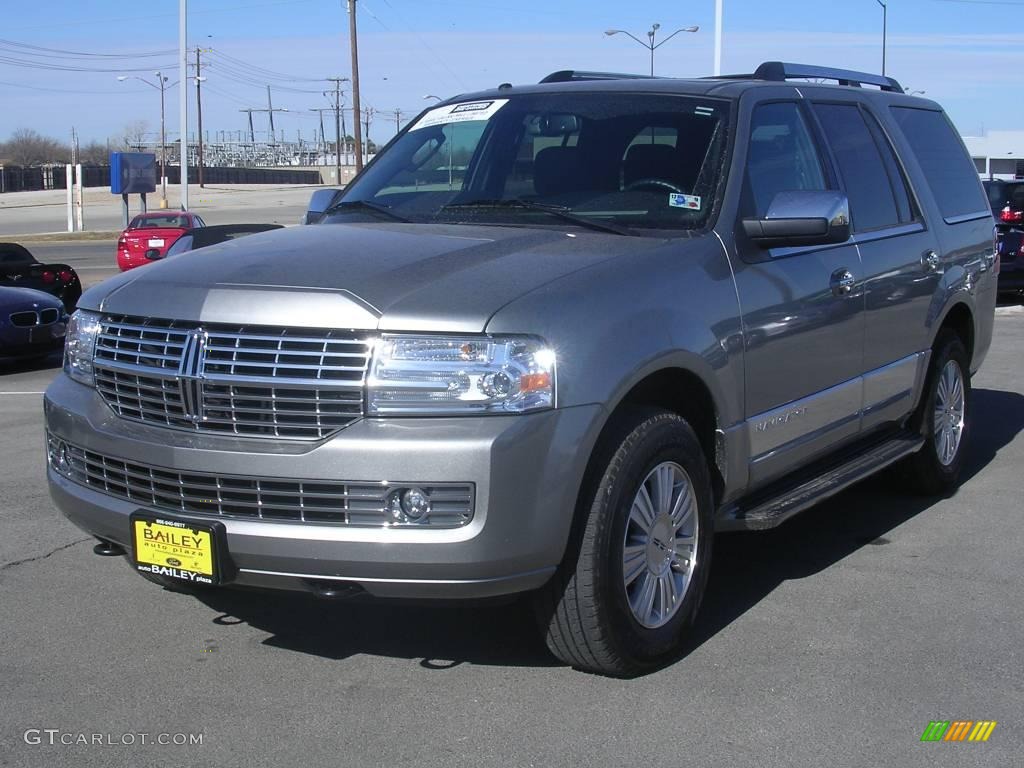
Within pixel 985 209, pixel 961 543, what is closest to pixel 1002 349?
pixel 985 209

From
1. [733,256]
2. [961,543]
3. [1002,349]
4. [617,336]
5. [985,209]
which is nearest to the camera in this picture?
[617,336]

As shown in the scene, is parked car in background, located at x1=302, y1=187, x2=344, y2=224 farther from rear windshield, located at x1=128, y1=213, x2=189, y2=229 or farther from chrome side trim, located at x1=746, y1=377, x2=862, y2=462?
rear windshield, located at x1=128, y1=213, x2=189, y2=229

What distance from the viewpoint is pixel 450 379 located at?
3.72 m

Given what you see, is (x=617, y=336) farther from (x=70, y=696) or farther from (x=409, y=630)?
(x=70, y=696)

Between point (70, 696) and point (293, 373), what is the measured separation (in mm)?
1326

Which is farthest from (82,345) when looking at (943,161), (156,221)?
(156,221)

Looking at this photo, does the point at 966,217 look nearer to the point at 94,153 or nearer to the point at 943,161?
the point at 943,161

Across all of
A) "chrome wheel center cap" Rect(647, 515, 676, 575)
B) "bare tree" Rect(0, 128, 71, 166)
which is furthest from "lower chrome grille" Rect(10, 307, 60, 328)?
"bare tree" Rect(0, 128, 71, 166)

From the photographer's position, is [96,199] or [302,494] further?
[96,199]

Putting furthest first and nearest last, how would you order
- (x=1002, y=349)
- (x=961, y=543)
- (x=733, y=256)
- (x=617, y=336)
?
(x=1002, y=349), (x=961, y=543), (x=733, y=256), (x=617, y=336)

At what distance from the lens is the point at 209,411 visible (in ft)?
12.9

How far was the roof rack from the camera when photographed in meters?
5.93

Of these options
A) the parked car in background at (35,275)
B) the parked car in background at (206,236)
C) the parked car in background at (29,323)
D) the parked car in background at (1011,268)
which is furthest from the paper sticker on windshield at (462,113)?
the parked car in background at (1011,268)

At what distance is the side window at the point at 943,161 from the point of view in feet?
22.0
